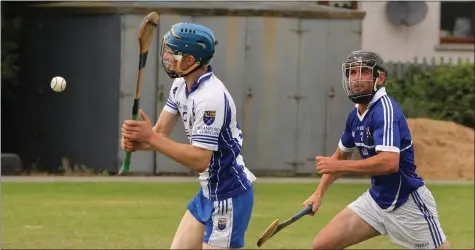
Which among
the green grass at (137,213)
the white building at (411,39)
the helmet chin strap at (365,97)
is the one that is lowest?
the green grass at (137,213)

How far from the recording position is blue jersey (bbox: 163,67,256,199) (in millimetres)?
6594

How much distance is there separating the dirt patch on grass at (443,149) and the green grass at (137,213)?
6.84ft

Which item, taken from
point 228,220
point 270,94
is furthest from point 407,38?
point 228,220

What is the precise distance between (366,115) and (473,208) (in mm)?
8190

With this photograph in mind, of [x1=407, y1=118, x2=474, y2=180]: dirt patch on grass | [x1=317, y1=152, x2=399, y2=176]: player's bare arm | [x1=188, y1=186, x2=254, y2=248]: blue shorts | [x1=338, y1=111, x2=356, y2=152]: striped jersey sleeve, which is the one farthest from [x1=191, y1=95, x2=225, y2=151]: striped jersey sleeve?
[x1=407, y1=118, x2=474, y2=180]: dirt patch on grass

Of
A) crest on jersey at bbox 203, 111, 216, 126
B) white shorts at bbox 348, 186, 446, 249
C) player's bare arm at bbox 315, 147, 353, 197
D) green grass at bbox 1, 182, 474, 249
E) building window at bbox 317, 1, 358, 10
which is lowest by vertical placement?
green grass at bbox 1, 182, 474, 249

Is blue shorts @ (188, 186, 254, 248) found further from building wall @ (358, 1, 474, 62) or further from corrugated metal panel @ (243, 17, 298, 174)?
building wall @ (358, 1, 474, 62)

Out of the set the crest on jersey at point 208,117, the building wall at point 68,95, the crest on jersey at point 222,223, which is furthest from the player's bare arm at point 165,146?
the building wall at point 68,95

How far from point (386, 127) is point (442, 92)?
15.5 metres

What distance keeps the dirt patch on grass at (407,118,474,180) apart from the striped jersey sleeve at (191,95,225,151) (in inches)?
531

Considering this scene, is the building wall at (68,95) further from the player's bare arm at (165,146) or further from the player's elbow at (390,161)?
the player's bare arm at (165,146)

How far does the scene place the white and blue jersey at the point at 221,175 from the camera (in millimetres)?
6703

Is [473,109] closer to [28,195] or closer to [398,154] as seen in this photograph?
[28,195]

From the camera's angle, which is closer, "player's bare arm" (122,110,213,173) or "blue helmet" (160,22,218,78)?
"player's bare arm" (122,110,213,173)
